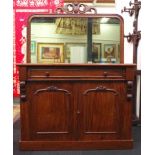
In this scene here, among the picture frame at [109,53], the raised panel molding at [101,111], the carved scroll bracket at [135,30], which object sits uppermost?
the carved scroll bracket at [135,30]

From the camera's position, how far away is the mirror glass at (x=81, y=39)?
2.82 meters

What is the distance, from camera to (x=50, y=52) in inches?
111

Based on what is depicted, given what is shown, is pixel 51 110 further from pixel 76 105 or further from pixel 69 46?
pixel 69 46

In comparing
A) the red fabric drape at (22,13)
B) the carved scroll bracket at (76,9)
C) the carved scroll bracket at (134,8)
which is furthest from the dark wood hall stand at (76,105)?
the red fabric drape at (22,13)

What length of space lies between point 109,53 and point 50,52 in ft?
2.09

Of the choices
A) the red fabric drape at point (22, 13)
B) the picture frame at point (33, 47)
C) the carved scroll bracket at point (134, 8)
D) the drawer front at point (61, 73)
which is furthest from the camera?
the red fabric drape at point (22, 13)

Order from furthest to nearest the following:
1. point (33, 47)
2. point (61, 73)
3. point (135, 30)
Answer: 1. point (135, 30)
2. point (33, 47)
3. point (61, 73)

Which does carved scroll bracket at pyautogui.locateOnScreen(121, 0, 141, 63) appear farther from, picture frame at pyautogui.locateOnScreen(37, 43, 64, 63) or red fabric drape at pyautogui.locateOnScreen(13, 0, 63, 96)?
red fabric drape at pyautogui.locateOnScreen(13, 0, 63, 96)

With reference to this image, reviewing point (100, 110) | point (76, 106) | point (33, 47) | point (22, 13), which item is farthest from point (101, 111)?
point (22, 13)

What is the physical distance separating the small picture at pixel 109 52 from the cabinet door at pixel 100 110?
0.52 m

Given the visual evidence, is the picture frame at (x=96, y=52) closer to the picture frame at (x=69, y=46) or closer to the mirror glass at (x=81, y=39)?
the mirror glass at (x=81, y=39)
